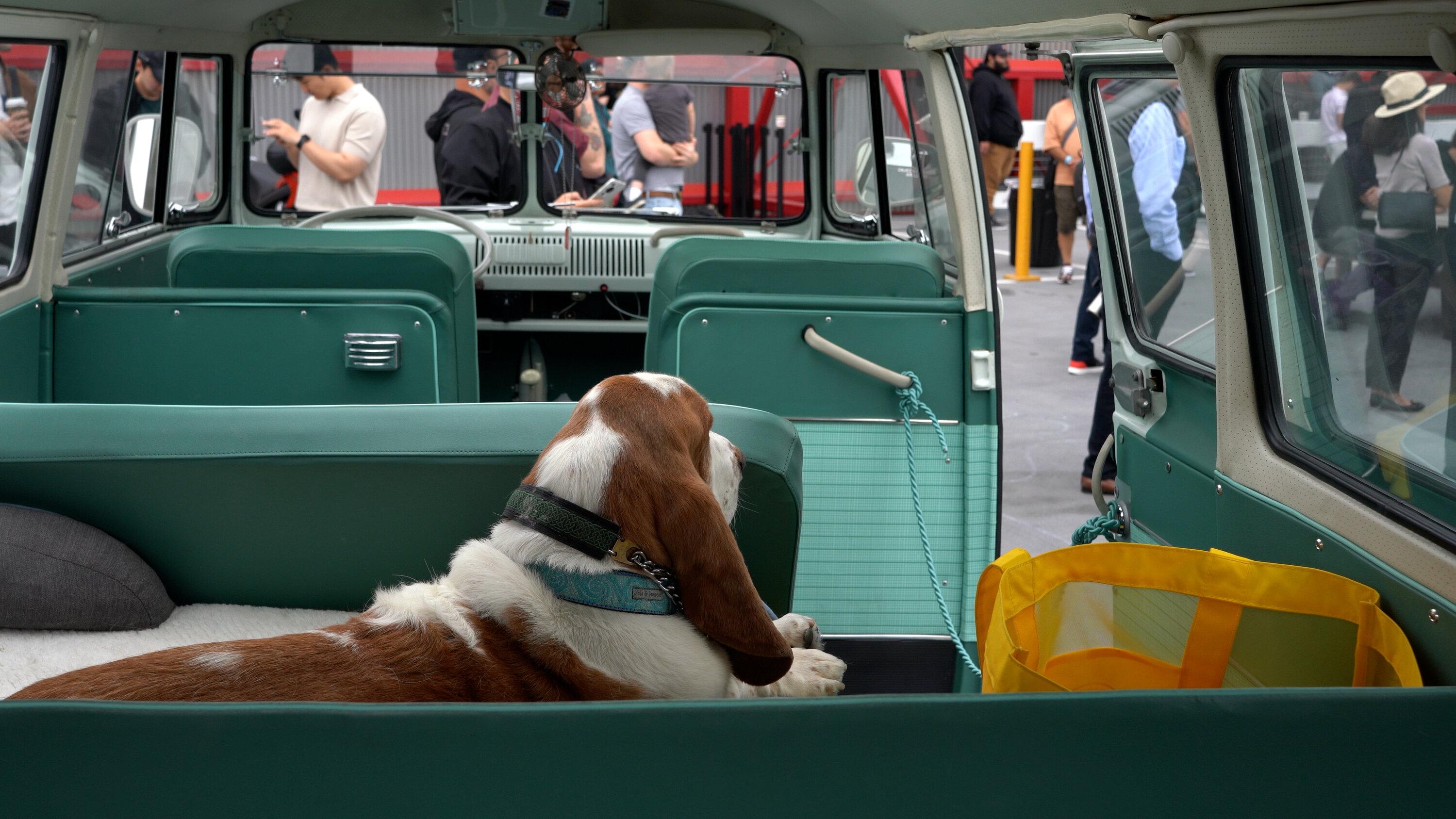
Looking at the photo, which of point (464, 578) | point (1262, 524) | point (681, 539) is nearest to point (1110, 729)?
point (681, 539)

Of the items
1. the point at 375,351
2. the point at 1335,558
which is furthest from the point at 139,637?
the point at 1335,558

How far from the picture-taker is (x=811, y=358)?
3789 millimetres

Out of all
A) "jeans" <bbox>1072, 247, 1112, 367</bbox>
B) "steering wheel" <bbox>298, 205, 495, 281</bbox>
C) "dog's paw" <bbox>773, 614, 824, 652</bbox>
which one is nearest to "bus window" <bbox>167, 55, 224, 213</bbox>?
"steering wheel" <bbox>298, 205, 495, 281</bbox>

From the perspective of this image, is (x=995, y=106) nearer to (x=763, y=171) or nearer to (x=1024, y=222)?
(x=1024, y=222)

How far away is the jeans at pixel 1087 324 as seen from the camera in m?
8.04

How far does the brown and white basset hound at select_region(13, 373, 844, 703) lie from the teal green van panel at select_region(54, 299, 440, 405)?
195 cm

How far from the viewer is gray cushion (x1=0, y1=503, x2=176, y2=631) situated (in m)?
2.26

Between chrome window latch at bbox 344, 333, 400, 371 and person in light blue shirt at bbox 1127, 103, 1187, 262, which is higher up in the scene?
person in light blue shirt at bbox 1127, 103, 1187, 262

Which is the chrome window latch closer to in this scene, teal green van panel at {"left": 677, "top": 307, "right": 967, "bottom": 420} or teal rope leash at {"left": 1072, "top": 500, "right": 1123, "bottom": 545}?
teal green van panel at {"left": 677, "top": 307, "right": 967, "bottom": 420}

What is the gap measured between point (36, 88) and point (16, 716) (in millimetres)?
3294

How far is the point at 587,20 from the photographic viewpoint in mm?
5129


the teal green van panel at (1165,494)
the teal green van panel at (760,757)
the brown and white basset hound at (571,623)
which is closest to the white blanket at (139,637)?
the brown and white basset hound at (571,623)

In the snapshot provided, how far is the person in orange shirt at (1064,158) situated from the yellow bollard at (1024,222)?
0.85 feet

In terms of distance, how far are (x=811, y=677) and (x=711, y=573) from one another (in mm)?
621
